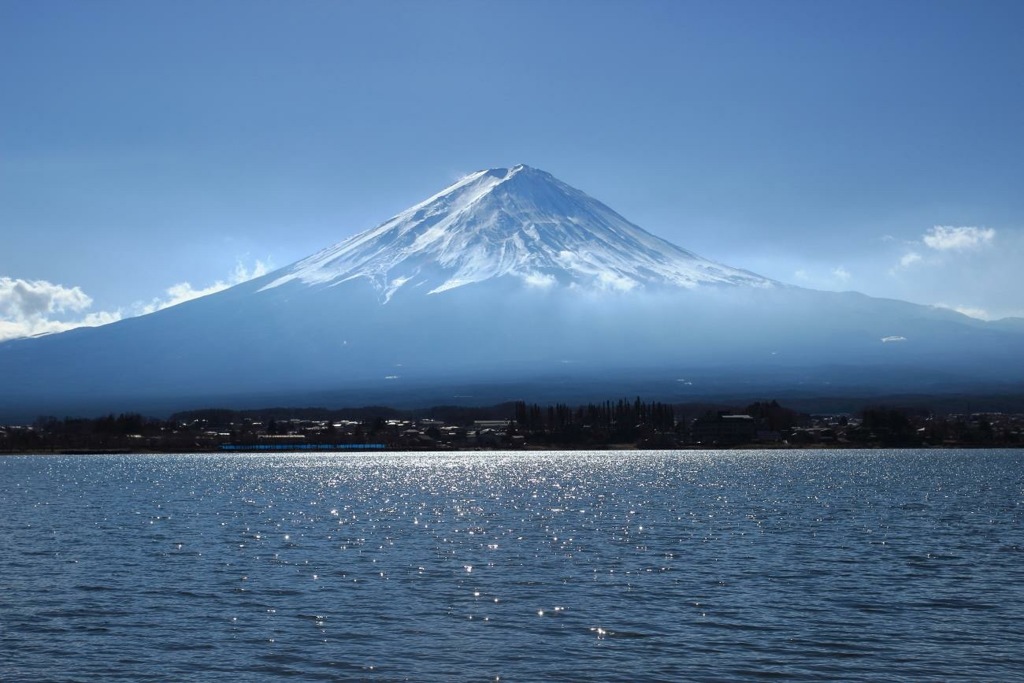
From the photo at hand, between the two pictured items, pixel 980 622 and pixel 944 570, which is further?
pixel 944 570

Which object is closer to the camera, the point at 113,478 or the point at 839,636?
the point at 839,636

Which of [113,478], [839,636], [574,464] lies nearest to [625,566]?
[839,636]

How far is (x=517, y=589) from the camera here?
121 ft

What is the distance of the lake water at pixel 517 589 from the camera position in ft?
88.4

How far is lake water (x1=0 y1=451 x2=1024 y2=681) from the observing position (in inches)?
1061

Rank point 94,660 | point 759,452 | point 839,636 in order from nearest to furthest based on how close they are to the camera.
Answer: point 94,660
point 839,636
point 759,452

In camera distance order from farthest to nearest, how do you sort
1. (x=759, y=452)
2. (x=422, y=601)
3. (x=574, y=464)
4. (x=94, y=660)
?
1. (x=759, y=452)
2. (x=574, y=464)
3. (x=422, y=601)
4. (x=94, y=660)

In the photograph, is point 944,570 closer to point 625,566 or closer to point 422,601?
point 625,566

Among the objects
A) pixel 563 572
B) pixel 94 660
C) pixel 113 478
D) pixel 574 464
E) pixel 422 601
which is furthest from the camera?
pixel 574 464

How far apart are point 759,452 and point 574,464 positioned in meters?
45.7

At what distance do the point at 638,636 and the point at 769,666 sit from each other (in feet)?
13.9

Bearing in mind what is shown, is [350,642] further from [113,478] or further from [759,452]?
[759,452]

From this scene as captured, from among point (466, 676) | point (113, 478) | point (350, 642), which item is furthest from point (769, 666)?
point (113, 478)

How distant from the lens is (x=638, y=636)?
96.9ft
